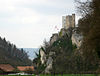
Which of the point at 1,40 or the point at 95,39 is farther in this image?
the point at 1,40

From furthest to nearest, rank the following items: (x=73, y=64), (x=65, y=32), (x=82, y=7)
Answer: (x=65, y=32) → (x=73, y=64) → (x=82, y=7)

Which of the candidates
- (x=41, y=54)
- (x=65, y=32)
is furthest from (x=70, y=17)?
(x=41, y=54)

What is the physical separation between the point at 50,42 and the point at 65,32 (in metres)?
7.14

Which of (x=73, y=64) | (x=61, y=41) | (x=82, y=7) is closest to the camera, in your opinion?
(x=82, y=7)

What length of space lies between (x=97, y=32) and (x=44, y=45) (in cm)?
7615

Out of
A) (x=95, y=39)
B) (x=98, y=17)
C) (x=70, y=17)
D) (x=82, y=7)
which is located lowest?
(x=95, y=39)

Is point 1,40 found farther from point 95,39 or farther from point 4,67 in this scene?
point 95,39

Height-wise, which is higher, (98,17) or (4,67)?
(98,17)

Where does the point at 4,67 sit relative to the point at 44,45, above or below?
below

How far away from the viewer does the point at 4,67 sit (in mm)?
94750

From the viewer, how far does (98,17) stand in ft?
74.5

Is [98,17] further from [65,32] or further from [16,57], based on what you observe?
[16,57]

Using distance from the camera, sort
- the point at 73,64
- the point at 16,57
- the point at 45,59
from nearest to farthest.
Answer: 1. the point at 73,64
2. the point at 45,59
3. the point at 16,57

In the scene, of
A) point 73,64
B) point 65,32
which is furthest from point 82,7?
point 65,32
